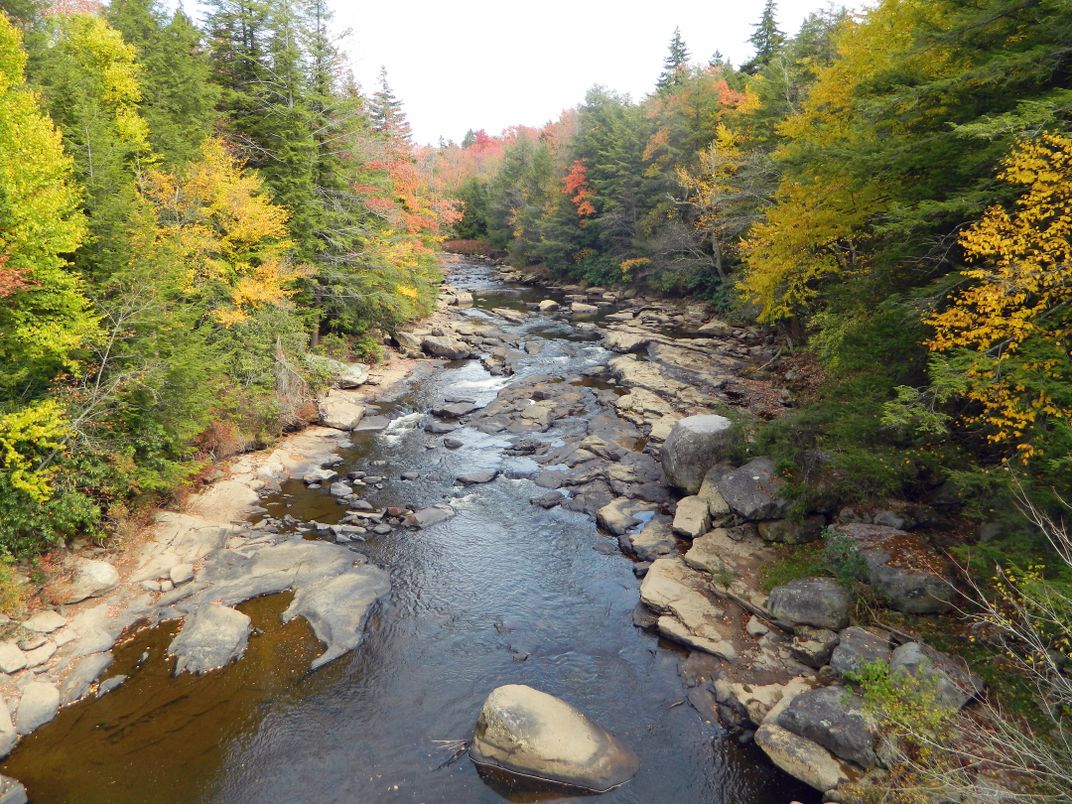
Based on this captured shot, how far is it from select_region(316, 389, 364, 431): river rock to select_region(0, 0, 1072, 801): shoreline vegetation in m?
0.45

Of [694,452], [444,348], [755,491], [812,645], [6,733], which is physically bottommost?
[6,733]

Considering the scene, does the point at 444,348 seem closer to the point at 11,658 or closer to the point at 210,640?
the point at 210,640

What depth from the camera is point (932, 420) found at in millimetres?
8469

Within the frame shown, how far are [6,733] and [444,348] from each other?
2247 centimetres

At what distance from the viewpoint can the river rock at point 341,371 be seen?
2220cm

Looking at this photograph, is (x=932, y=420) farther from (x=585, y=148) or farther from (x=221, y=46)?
(x=585, y=148)

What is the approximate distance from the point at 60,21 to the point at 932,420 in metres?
25.6

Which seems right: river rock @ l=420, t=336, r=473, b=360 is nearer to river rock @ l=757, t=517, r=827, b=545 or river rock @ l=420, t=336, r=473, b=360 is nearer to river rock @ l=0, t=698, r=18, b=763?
river rock @ l=757, t=517, r=827, b=545

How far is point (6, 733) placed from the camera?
8.44 meters

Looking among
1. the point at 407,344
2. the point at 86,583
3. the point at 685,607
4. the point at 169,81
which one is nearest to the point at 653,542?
the point at 685,607

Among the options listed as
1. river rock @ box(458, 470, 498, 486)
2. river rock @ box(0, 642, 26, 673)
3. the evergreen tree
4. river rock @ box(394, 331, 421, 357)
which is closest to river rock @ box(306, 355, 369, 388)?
river rock @ box(394, 331, 421, 357)

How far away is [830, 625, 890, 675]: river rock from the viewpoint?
893 centimetres

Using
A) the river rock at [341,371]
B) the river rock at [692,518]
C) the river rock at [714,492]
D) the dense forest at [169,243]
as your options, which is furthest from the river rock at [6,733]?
the river rock at [341,371]

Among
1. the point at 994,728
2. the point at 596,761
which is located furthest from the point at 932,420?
the point at 596,761
